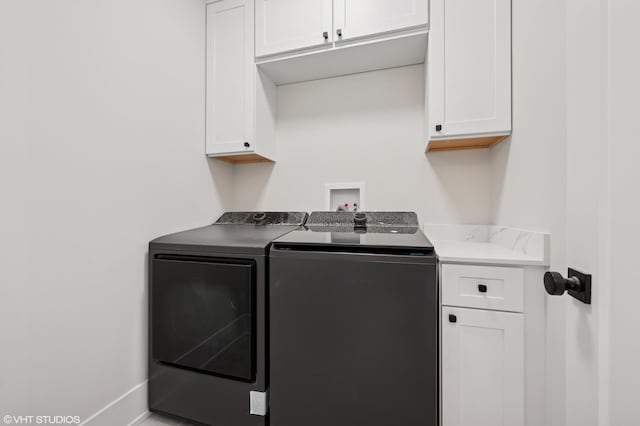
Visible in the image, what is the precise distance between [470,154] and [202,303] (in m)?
1.86

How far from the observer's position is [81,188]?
1.06m

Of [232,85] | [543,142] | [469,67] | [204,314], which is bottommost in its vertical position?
[204,314]

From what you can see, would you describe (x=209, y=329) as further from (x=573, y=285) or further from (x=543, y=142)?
(x=543, y=142)

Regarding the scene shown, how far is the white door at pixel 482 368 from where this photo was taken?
39.4 inches

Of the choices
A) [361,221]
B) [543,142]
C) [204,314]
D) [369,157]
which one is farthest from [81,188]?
[543,142]

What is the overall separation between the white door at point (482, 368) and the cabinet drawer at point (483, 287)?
1.3 inches

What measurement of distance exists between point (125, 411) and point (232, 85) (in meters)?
1.99

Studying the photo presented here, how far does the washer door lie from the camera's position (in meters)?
1.14

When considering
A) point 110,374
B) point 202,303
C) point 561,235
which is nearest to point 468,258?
point 561,235

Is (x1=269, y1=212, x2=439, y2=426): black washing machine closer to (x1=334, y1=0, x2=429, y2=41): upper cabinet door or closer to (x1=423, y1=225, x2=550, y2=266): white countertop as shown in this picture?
(x1=423, y1=225, x2=550, y2=266): white countertop

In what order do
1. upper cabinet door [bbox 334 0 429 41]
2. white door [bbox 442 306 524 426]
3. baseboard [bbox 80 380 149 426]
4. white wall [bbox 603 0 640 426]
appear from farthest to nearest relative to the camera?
upper cabinet door [bbox 334 0 429 41] < baseboard [bbox 80 380 149 426] < white door [bbox 442 306 524 426] < white wall [bbox 603 0 640 426]

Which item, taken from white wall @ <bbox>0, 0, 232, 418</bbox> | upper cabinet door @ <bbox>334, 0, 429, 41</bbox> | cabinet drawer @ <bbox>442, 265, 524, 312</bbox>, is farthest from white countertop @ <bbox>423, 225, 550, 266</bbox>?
white wall @ <bbox>0, 0, 232, 418</bbox>

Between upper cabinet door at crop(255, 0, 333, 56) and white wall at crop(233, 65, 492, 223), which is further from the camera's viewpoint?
white wall at crop(233, 65, 492, 223)

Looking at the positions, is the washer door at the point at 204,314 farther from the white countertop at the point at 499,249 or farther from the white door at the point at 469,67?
the white door at the point at 469,67
